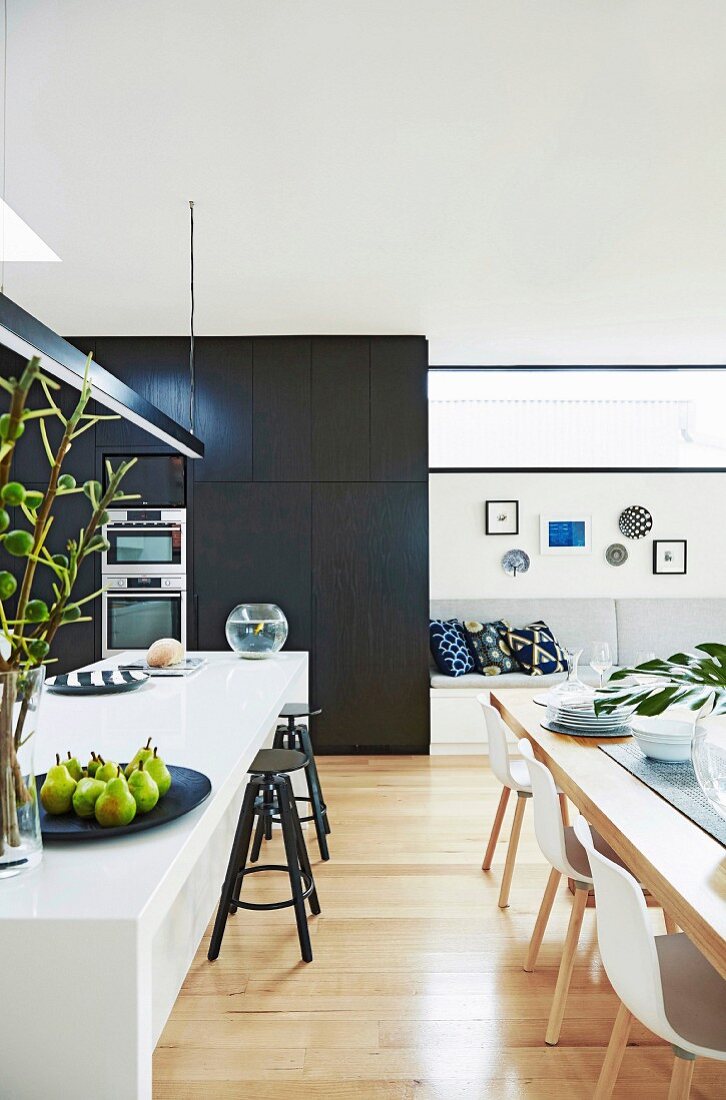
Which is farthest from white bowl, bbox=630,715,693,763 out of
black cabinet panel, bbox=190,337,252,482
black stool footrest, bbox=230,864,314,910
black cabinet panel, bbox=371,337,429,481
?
black cabinet panel, bbox=190,337,252,482

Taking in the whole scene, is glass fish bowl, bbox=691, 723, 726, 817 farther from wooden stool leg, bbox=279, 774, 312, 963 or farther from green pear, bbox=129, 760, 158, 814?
wooden stool leg, bbox=279, 774, 312, 963

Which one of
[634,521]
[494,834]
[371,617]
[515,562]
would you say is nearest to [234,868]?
[494,834]

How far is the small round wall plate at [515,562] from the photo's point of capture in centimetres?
627

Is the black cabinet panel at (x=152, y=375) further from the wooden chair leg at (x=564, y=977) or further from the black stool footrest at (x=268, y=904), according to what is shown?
the wooden chair leg at (x=564, y=977)

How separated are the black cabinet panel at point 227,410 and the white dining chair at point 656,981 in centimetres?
404

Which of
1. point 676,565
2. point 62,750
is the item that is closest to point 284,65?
point 62,750

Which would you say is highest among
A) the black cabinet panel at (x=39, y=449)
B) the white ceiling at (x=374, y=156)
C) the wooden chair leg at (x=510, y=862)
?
the white ceiling at (x=374, y=156)

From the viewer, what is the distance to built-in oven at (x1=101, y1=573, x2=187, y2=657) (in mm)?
5289

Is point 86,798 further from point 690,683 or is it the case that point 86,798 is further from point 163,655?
point 163,655

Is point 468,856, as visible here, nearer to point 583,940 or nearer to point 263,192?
point 583,940

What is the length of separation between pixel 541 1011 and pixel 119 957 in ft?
5.69

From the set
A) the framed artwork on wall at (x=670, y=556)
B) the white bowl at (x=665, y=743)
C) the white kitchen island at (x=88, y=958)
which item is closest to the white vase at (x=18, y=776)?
the white kitchen island at (x=88, y=958)

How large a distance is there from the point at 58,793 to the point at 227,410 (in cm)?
419

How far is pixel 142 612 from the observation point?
5.29 m
